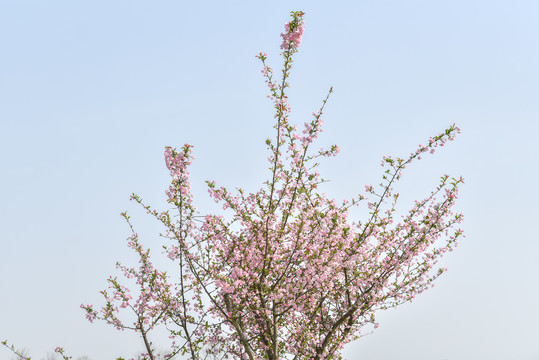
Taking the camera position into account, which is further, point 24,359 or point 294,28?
point 24,359

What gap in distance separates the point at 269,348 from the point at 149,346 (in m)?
2.68

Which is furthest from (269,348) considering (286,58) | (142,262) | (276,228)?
(286,58)


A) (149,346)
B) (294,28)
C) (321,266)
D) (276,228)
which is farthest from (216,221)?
(294,28)

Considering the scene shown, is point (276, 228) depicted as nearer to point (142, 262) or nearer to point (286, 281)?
point (286, 281)

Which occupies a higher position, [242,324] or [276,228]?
[276,228]

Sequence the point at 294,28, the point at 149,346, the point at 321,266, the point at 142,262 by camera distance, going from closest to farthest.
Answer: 1. the point at 294,28
2. the point at 321,266
3. the point at 149,346
4. the point at 142,262

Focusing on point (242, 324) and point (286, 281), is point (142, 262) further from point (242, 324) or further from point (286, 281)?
point (286, 281)

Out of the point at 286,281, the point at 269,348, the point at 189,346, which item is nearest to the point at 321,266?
the point at 286,281

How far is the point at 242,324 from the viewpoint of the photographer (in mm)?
11125

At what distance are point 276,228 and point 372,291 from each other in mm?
2405

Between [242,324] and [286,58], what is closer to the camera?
[286,58]

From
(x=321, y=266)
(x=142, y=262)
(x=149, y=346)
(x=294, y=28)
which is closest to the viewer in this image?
(x=294, y=28)

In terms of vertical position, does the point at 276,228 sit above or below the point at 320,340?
above

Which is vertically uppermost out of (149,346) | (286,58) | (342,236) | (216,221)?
(286,58)
